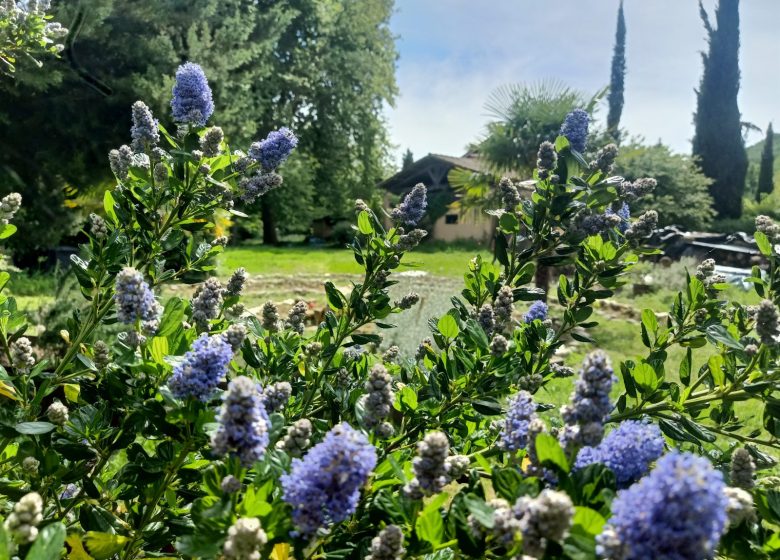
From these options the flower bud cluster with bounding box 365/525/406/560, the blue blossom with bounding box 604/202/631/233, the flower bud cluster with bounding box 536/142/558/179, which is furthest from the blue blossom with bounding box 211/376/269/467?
the blue blossom with bounding box 604/202/631/233

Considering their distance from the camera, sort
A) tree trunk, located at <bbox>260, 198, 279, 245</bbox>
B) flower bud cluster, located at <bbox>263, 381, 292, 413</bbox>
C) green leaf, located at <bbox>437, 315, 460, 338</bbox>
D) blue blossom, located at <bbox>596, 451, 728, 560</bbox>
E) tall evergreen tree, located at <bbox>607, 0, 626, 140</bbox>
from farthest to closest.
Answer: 1. tall evergreen tree, located at <bbox>607, 0, 626, 140</bbox>
2. tree trunk, located at <bbox>260, 198, 279, 245</bbox>
3. green leaf, located at <bbox>437, 315, 460, 338</bbox>
4. flower bud cluster, located at <bbox>263, 381, 292, 413</bbox>
5. blue blossom, located at <bbox>596, 451, 728, 560</bbox>

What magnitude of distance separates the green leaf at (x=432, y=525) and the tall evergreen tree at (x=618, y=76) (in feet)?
A: 101

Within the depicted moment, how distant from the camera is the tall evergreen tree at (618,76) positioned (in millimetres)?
30281

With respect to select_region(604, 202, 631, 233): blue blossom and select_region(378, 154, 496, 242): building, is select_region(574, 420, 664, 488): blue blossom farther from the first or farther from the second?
select_region(378, 154, 496, 242): building

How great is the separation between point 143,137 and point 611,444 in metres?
1.49

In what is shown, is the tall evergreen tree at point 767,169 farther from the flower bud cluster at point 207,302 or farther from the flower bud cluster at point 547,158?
the flower bud cluster at point 207,302

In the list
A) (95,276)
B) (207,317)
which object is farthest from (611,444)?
(95,276)

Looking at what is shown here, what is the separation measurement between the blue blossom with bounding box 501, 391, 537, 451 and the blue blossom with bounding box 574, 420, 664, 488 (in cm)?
14

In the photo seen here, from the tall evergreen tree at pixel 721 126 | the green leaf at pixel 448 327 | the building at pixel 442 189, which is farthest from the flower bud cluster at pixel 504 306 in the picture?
the tall evergreen tree at pixel 721 126

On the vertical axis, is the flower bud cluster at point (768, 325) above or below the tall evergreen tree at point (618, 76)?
below

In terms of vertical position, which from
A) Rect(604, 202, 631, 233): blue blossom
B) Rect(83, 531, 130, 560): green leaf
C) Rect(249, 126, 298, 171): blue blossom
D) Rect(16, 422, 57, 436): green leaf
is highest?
Rect(249, 126, 298, 171): blue blossom

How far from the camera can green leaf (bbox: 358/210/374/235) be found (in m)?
1.71

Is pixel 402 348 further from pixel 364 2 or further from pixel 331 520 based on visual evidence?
pixel 364 2

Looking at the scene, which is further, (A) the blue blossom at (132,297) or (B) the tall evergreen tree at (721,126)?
(B) the tall evergreen tree at (721,126)
